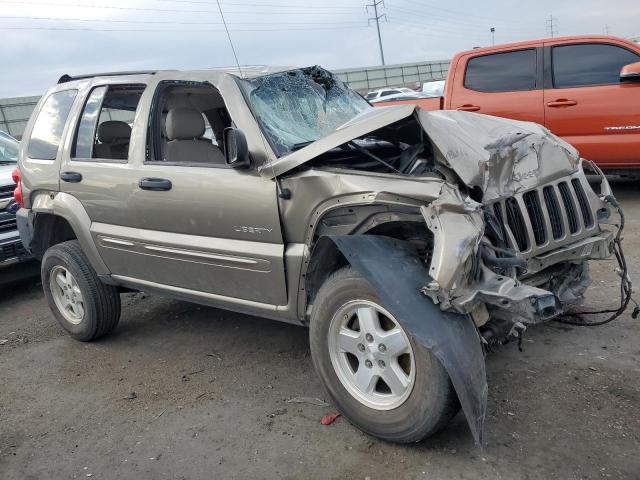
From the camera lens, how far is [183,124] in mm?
3881

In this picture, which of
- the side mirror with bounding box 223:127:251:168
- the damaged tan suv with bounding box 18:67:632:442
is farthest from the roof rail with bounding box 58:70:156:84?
the side mirror with bounding box 223:127:251:168

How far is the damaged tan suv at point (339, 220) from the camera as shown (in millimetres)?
2572

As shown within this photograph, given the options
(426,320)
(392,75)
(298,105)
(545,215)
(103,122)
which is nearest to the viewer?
(426,320)

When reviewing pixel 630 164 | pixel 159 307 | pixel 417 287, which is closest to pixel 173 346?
pixel 159 307

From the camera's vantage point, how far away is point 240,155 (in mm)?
3152

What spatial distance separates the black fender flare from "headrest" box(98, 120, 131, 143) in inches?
98.8

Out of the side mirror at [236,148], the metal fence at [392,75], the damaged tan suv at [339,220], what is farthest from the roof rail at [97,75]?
the metal fence at [392,75]

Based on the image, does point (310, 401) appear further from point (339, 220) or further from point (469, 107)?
point (469, 107)

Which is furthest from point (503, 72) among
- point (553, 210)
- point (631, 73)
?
point (553, 210)

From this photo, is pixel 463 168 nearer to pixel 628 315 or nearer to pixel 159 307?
pixel 628 315

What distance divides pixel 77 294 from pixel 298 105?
2.35m

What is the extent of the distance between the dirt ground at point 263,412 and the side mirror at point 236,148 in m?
1.40

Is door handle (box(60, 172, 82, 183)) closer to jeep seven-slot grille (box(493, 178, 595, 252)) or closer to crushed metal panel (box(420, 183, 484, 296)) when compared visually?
crushed metal panel (box(420, 183, 484, 296))

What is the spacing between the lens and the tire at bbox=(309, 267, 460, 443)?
2.60 metres
